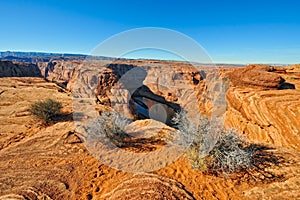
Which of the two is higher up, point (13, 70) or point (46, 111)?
point (46, 111)

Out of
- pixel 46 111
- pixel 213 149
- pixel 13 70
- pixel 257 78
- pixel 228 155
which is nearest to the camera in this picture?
pixel 228 155

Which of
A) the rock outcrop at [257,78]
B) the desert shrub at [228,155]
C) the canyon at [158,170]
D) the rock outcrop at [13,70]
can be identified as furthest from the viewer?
the rock outcrop at [13,70]

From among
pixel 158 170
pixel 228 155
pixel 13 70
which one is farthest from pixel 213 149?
pixel 13 70

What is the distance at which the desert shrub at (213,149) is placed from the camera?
4406 millimetres

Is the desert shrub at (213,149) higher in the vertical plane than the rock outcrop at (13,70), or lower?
higher

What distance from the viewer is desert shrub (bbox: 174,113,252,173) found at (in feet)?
14.5

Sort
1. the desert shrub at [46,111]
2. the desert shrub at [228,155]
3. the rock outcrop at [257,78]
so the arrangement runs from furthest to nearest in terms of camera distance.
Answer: the rock outcrop at [257,78] → the desert shrub at [46,111] → the desert shrub at [228,155]

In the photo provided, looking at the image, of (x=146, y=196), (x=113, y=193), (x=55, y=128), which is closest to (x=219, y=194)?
(x=146, y=196)

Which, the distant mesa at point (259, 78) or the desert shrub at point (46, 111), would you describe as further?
the distant mesa at point (259, 78)

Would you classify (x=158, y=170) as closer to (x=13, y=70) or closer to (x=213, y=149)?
(x=213, y=149)

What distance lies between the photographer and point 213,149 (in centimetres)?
456

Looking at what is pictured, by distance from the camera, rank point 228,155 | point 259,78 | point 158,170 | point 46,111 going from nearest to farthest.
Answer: point 228,155
point 158,170
point 46,111
point 259,78

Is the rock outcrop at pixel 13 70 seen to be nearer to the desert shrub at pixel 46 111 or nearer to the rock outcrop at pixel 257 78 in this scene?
the desert shrub at pixel 46 111

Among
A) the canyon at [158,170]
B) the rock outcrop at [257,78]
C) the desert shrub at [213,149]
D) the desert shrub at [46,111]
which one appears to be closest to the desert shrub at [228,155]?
the desert shrub at [213,149]
